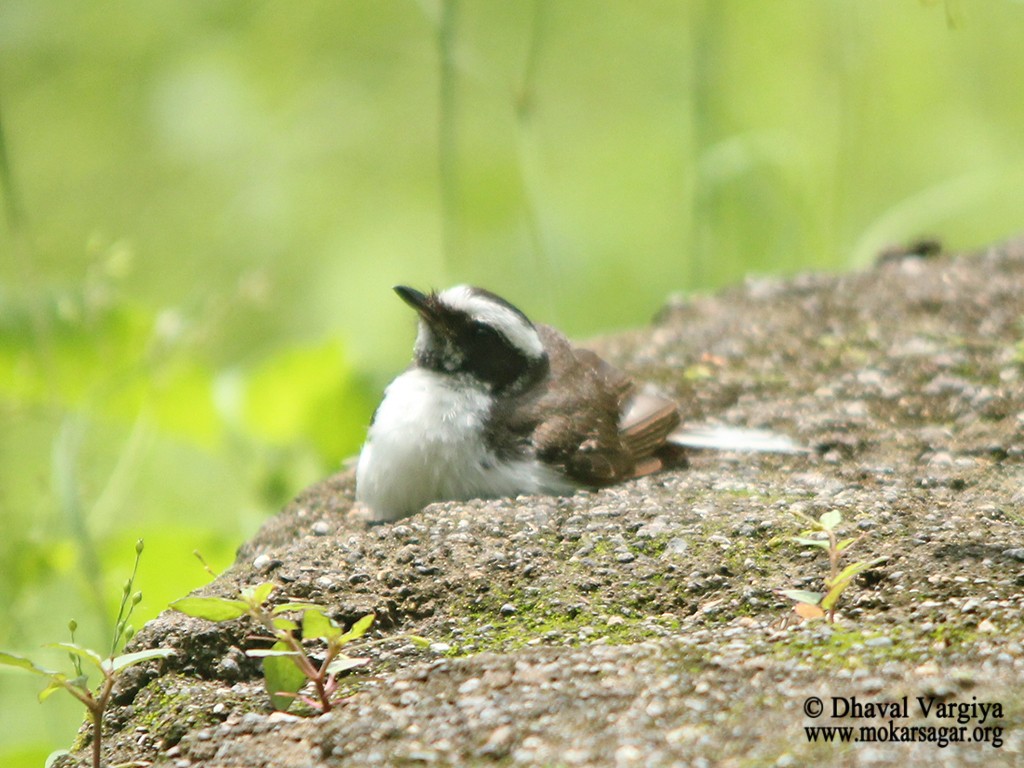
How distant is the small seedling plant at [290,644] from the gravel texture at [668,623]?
61mm

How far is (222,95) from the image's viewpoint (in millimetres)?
10742

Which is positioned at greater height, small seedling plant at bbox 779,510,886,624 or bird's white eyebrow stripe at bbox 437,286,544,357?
bird's white eyebrow stripe at bbox 437,286,544,357

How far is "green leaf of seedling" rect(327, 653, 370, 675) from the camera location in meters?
2.96

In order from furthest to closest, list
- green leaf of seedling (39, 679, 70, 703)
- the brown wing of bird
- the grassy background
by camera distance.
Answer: the grassy background < the brown wing of bird < green leaf of seedling (39, 679, 70, 703)

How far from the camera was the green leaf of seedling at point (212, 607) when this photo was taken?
2.87 metres

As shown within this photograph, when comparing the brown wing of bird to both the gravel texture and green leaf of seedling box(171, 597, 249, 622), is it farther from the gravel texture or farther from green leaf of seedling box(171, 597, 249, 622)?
green leaf of seedling box(171, 597, 249, 622)

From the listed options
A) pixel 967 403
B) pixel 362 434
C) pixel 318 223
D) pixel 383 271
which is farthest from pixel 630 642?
pixel 318 223

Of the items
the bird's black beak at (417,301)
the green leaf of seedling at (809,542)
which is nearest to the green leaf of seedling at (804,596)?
the green leaf of seedling at (809,542)

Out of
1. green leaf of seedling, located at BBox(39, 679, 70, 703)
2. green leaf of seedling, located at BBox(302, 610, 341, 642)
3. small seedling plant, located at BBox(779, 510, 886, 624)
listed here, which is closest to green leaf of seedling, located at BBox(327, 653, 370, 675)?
green leaf of seedling, located at BBox(302, 610, 341, 642)

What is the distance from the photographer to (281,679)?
9.78 feet

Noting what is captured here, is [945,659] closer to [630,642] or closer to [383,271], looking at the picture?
[630,642]

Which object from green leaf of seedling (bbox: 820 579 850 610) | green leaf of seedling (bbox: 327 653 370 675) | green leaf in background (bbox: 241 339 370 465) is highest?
green leaf in background (bbox: 241 339 370 465)

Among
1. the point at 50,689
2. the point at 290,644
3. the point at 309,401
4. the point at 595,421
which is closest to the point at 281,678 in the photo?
the point at 290,644

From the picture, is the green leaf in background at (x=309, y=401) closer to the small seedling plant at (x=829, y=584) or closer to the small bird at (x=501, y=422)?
the small bird at (x=501, y=422)
